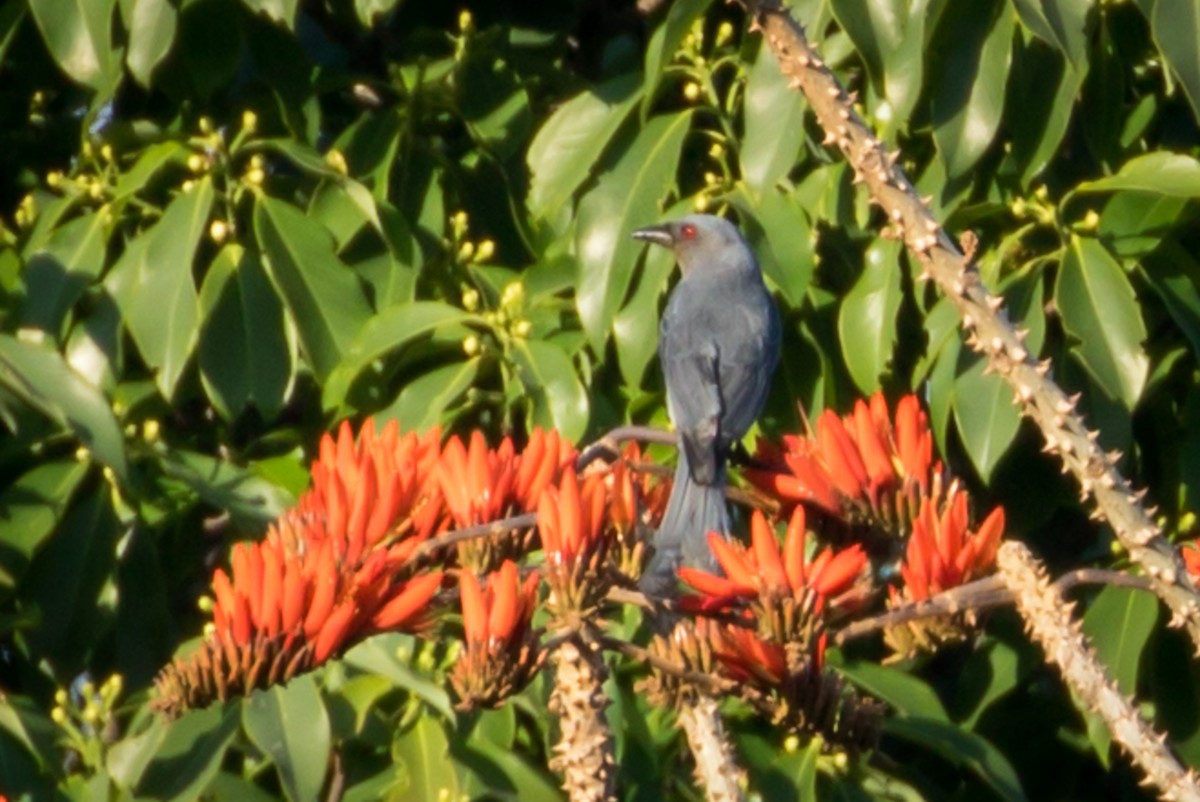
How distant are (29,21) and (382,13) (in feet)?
3.43

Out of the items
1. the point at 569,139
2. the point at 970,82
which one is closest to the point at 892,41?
the point at 970,82

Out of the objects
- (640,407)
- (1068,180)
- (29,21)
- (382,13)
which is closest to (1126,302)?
(1068,180)

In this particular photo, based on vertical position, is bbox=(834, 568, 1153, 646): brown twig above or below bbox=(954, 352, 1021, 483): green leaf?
above

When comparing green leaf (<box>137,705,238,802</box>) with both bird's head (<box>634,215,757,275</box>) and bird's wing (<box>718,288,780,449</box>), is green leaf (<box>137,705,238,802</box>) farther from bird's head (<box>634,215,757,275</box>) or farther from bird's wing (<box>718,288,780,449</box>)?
→ bird's head (<box>634,215,757,275</box>)

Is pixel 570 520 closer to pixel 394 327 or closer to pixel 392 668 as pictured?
pixel 392 668

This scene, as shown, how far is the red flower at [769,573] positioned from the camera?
6.35 ft

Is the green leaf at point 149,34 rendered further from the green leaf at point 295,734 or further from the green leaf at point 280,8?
the green leaf at point 295,734

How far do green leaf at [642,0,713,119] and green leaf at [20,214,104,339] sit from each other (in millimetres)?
1058

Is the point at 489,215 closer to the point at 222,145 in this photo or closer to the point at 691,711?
the point at 222,145

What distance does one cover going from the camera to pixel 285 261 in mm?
3664

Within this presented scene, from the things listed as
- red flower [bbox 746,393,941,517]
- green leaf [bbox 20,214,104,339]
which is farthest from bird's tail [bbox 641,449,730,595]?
green leaf [bbox 20,214,104,339]

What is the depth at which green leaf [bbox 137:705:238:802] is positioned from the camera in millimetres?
3141

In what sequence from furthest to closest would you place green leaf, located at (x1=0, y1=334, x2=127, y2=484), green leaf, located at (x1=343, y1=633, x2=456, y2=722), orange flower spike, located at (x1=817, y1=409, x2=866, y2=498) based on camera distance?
green leaf, located at (x1=343, y1=633, x2=456, y2=722) < green leaf, located at (x1=0, y1=334, x2=127, y2=484) < orange flower spike, located at (x1=817, y1=409, x2=866, y2=498)

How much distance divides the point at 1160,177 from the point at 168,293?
175 centimetres
